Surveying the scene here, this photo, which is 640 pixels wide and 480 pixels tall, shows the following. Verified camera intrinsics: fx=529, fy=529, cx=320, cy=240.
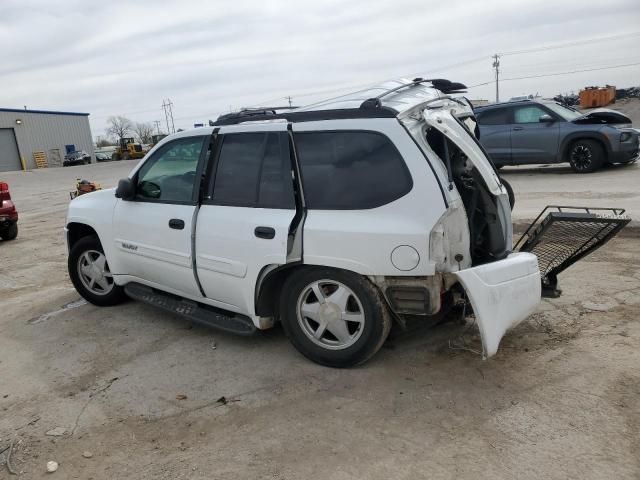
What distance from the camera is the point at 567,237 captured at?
4078 millimetres

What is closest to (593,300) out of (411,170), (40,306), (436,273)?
(436,273)

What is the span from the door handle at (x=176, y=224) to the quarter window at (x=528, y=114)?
36.6 feet

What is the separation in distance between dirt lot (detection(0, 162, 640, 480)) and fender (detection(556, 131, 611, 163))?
839 centimetres

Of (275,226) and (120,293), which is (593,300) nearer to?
(275,226)

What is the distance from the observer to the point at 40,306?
5691mm

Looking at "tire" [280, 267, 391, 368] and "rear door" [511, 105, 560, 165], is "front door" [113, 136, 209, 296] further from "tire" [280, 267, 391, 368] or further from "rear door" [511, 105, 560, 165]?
"rear door" [511, 105, 560, 165]

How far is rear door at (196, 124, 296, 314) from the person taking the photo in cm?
374

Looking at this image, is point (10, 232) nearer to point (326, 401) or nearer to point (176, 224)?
point (176, 224)

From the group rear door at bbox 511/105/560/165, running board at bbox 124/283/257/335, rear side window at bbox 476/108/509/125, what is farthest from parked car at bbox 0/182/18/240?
rear door at bbox 511/105/560/165

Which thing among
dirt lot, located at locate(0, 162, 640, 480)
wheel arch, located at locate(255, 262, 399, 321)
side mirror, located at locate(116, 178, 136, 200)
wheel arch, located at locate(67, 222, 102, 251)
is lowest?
dirt lot, located at locate(0, 162, 640, 480)

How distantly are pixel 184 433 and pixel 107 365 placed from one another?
51.8 inches

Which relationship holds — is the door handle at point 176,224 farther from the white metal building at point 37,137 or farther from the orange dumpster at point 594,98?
the white metal building at point 37,137

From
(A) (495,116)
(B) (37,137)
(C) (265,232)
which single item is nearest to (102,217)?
(C) (265,232)

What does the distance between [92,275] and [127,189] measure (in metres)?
1.18
